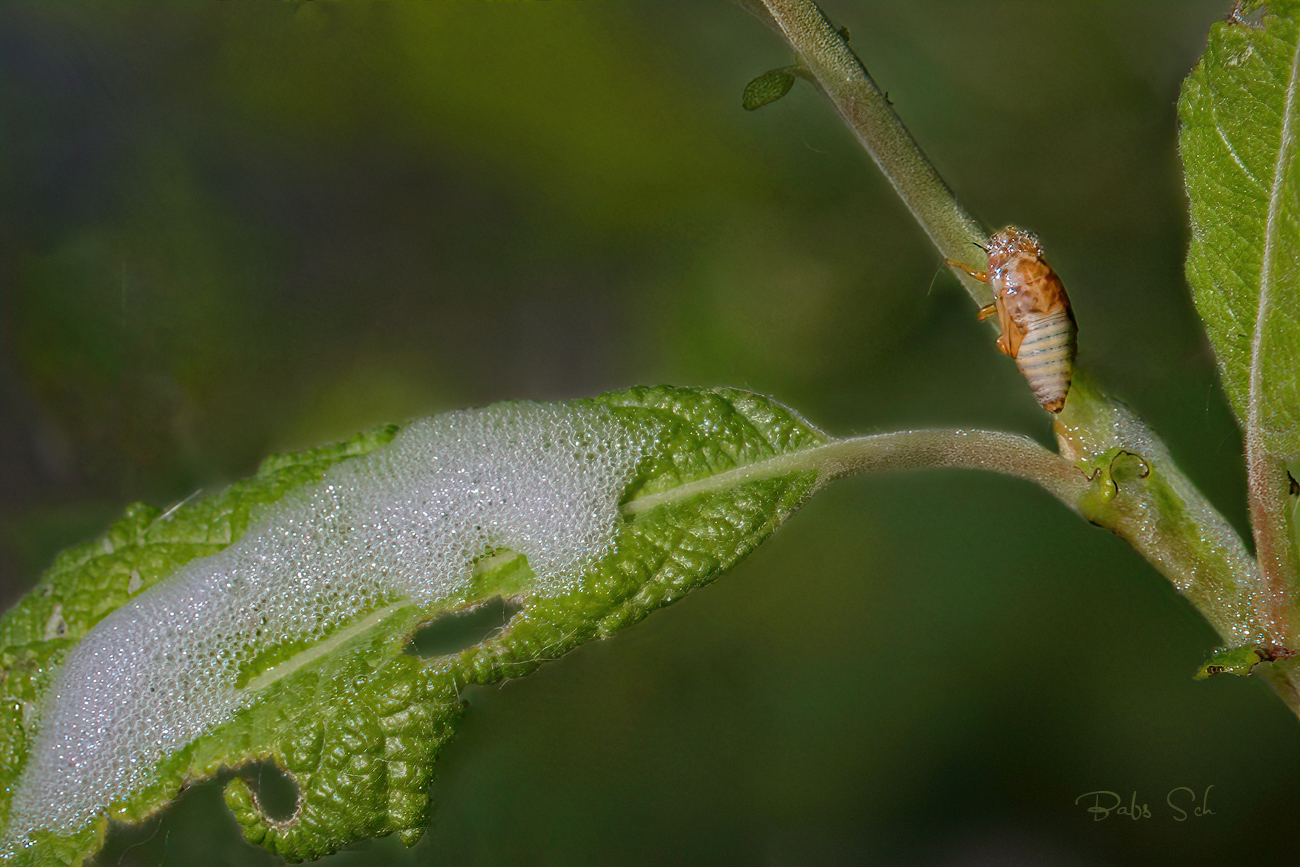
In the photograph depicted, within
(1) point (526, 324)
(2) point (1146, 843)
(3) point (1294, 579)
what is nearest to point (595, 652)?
(1) point (526, 324)

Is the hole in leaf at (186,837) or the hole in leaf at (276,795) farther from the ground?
the hole in leaf at (186,837)

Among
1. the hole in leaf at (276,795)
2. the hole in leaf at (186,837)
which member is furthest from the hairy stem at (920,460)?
the hole in leaf at (276,795)

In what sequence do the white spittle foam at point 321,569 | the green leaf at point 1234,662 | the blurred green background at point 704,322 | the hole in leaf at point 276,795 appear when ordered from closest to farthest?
the green leaf at point 1234,662 < the white spittle foam at point 321,569 < the hole in leaf at point 276,795 < the blurred green background at point 704,322

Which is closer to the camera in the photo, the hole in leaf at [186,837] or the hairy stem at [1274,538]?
the hairy stem at [1274,538]

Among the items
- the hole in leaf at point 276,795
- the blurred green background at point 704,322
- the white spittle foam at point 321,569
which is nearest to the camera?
the white spittle foam at point 321,569

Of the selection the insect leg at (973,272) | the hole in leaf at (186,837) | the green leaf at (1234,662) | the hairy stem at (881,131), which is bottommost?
the green leaf at (1234,662)

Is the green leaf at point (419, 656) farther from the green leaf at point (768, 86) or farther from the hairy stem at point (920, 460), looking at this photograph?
the green leaf at point (768, 86)

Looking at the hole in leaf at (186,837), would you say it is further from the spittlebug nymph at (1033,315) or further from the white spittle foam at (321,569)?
the spittlebug nymph at (1033,315)
